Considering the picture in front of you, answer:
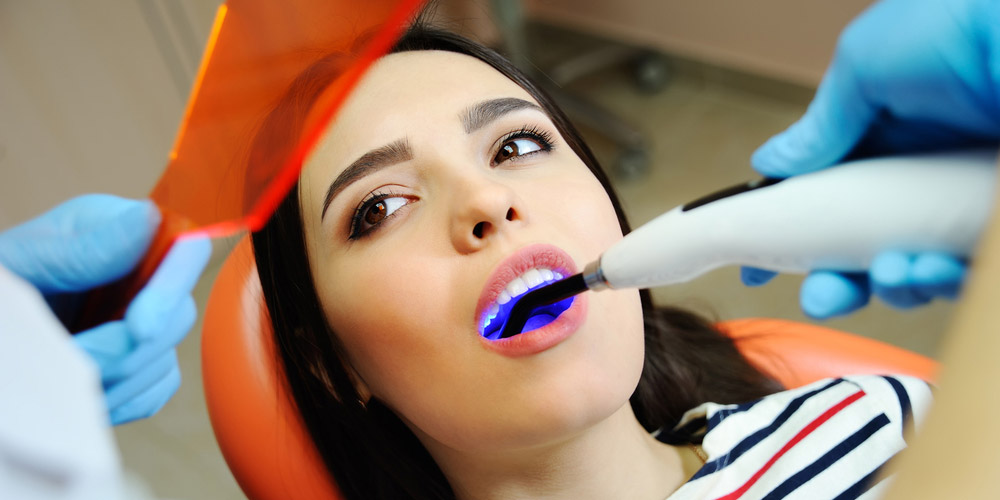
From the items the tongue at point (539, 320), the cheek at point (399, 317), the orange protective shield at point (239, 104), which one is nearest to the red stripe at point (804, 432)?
the tongue at point (539, 320)

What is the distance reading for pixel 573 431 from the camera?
0.78 meters

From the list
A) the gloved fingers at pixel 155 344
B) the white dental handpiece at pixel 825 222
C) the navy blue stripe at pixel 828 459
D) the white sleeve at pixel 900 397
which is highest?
the gloved fingers at pixel 155 344

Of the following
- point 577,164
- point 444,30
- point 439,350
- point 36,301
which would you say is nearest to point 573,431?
point 439,350

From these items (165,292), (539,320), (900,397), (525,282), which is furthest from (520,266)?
(900,397)

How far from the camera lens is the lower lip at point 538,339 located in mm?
759

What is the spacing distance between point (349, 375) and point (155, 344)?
24 cm

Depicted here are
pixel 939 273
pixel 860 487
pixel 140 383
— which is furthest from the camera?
pixel 860 487

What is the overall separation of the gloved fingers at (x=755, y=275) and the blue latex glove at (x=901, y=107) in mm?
110

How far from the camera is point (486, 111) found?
88cm

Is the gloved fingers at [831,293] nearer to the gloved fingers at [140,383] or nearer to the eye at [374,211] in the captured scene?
the eye at [374,211]

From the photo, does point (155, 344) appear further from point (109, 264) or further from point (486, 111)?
point (486, 111)

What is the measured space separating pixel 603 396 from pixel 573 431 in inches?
1.7

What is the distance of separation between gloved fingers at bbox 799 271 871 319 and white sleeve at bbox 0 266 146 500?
0.49 meters

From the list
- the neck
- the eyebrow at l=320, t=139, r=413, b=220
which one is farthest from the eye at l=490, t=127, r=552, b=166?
the neck
